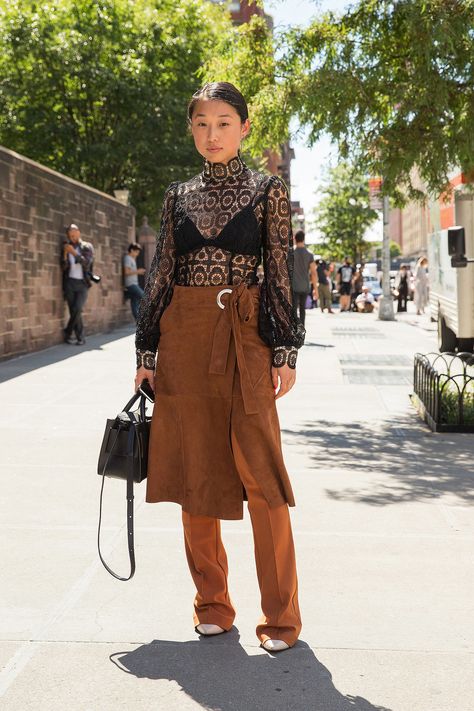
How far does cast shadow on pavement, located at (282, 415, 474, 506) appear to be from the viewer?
253 inches

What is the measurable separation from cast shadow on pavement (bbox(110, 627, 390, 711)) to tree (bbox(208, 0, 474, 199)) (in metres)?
5.96

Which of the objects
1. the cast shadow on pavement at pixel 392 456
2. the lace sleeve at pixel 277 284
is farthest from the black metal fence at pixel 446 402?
the lace sleeve at pixel 277 284

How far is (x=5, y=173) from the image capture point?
1462 centimetres

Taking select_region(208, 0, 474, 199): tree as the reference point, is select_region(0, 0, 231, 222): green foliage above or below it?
above

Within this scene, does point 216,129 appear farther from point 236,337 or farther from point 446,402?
point 446,402

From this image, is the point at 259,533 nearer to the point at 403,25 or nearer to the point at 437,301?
the point at 403,25

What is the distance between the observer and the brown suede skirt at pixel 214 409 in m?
3.69

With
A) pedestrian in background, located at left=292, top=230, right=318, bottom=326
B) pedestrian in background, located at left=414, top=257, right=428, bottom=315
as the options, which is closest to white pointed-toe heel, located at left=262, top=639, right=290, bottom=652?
pedestrian in background, located at left=292, top=230, right=318, bottom=326

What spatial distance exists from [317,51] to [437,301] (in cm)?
808

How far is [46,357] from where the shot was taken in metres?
14.9

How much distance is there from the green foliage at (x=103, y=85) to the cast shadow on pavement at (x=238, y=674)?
3347 centimetres

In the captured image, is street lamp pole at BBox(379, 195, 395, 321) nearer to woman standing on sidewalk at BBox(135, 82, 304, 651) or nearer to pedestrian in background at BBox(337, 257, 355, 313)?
pedestrian in background at BBox(337, 257, 355, 313)

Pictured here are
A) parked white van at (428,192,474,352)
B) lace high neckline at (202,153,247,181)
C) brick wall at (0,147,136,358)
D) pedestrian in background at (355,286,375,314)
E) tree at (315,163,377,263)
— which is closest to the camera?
lace high neckline at (202,153,247,181)

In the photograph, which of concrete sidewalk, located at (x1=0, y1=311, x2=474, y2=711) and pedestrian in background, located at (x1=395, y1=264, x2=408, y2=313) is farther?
pedestrian in background, located at (x1=395, y1=264, x2=408, y2=313)
